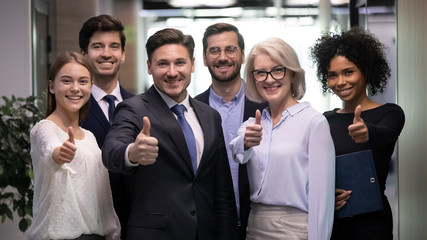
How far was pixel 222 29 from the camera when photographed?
12.9 ft

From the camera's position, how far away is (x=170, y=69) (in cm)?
281

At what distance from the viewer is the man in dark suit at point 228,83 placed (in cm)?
363

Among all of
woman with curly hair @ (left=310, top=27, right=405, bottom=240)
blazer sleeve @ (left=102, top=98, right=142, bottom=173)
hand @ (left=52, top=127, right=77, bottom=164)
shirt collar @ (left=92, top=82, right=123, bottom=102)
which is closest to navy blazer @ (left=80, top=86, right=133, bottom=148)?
shirt collar @ (left=92, top=82, right=123, bottom=102)

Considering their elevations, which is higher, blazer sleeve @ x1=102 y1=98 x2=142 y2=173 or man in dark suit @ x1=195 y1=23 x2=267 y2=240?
man in dark suit @ x1=195 y1=23 x2=267 y2=240

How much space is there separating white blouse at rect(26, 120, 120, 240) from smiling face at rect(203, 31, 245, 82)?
1239 mm

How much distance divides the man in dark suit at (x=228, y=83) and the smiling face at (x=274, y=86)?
586 millimetres

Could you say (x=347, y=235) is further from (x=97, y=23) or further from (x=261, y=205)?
(x=97, y=23)

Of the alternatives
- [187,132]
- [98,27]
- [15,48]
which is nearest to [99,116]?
[98,27]

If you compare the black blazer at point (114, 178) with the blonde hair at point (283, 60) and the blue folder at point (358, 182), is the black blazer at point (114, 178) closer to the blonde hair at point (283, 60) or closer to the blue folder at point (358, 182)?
the blonde hair at point (283, 60)

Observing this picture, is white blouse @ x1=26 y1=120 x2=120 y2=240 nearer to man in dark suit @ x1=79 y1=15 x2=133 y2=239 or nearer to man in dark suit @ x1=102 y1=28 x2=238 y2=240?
man in dark suit @ x1=102 y1=28 x2=238 y2=240

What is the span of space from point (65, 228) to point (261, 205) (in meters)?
0.91

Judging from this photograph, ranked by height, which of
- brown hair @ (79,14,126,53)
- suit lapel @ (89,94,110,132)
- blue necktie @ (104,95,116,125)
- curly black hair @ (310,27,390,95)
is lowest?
suit lapel @ (89,94,110,132)

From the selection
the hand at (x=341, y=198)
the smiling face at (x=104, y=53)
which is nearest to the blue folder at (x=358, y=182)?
the hand at (x=341, y=198)

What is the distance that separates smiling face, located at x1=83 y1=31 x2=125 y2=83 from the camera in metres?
3.47
